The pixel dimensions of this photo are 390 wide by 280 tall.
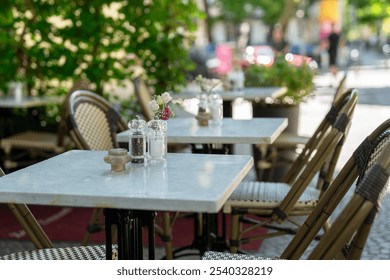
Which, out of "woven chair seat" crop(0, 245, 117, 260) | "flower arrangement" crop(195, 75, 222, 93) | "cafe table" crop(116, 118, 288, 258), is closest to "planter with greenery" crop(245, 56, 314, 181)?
"flower arrangement" crop(195, 75, 222, 93)

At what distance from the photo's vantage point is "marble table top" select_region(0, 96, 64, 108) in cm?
626

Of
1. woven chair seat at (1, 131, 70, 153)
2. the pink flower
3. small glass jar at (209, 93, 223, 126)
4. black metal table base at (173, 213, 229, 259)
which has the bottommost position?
black metal table base at (173, 213, 229, 259)

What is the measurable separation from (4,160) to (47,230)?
60.9 inches

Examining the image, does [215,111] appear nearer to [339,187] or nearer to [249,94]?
[339,187]

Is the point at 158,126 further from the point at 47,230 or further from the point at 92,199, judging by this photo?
the point at 47,230

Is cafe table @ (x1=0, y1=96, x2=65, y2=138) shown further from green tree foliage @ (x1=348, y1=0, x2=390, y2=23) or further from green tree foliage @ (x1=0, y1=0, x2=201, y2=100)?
green tree foliage @ (x1=348, y1=0, x2=390, y2=23)

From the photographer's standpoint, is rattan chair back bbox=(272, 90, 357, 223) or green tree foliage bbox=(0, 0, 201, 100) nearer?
rattan chair back bbox=(272, 90, 357, 223)

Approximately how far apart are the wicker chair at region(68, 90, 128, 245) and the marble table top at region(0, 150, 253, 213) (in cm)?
79

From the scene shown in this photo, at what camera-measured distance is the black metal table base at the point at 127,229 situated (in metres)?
2.65

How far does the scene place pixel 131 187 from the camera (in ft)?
8.32

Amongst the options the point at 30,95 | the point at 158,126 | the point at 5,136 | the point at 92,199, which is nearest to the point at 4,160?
the point at 5,136

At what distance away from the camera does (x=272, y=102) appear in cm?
706

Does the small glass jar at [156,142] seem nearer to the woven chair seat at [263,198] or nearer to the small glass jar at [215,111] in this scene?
the woven chair seat at [263,198]

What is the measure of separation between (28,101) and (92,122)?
2.33 m
